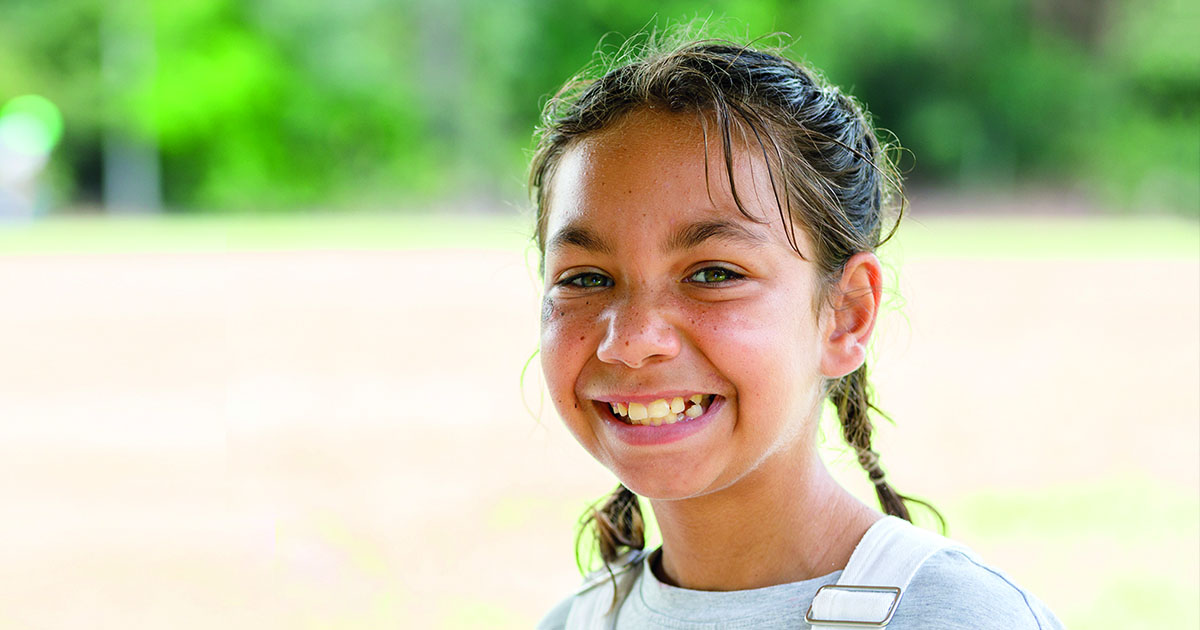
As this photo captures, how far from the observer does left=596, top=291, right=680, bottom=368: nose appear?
1205 mm

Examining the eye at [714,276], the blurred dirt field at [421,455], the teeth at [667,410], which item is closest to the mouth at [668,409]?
the teeth at [667,410]

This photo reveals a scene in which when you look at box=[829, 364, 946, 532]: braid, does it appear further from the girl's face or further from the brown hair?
the girl's face

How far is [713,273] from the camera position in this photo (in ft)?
4.07

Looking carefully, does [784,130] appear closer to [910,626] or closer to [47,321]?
[910,626]

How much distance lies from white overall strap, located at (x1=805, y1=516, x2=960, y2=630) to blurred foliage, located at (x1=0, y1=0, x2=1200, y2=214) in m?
18.6

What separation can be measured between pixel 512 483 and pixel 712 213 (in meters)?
4.05

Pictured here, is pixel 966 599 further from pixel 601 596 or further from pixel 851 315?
pixel 601 596

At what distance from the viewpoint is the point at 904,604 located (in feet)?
3.76

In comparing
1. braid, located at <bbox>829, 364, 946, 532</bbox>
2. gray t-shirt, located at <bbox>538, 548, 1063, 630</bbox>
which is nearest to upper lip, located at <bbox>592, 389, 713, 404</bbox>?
gray t-shirt, located at <bbox>538, 548, 1063, 630</bbox>

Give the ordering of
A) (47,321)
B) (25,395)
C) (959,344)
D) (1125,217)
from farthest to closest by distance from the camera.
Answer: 1. (1125,217)
2. (47,321)
3. (959,344)
4. (25,395)

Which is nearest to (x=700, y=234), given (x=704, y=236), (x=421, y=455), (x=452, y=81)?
(x=704, y=236)

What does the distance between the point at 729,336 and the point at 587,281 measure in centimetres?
16

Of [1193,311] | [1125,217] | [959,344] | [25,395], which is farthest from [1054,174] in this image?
[25,395]

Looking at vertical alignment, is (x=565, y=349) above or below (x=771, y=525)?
above
